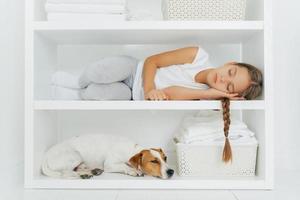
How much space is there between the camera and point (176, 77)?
177 cm

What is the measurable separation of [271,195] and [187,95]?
0.45 m

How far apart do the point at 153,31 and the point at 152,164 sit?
486 mm

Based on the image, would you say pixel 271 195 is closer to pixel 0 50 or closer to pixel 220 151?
pixel 220 151

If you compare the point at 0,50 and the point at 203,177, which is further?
the point at 0,50

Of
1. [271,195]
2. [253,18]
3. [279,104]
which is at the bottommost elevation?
[271,195]

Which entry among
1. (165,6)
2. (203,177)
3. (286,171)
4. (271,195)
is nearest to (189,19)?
(165,6)

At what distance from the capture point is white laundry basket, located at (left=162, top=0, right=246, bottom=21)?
162 centimetres

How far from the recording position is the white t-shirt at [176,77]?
1.75 m

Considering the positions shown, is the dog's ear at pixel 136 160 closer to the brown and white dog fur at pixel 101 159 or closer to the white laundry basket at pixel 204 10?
the brown and white dog fur at pixel 101 159

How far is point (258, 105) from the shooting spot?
5.04 ft

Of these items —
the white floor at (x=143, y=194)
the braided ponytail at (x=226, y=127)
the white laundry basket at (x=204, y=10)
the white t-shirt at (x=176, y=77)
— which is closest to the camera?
the white floor at (x=143, y=194)

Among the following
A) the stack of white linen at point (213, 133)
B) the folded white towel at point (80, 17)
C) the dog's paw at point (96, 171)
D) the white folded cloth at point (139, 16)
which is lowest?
the dog's paw at point (96, 171)

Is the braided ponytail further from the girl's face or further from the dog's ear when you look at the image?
the dog's ear

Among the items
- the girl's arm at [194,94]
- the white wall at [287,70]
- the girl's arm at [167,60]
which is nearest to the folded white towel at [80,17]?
the girl's arm at [167,60]
